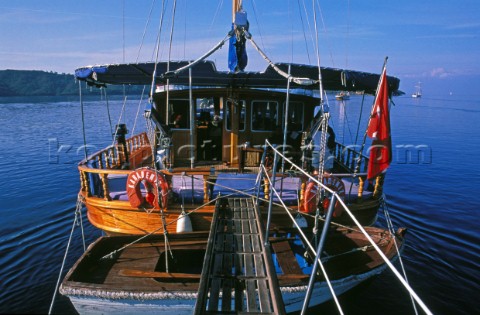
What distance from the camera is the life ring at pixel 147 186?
25.0 ft

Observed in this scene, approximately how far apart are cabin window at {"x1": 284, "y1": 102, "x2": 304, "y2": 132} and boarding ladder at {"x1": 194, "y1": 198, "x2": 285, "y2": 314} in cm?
641

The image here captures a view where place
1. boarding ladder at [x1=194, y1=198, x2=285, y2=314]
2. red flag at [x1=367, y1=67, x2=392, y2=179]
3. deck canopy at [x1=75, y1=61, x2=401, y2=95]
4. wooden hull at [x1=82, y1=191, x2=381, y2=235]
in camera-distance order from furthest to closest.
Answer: deck canopy at [x1=75, y1=61, x2=401, y2=95]
wooden hull at [x1=82, y1=191, x2=381, y2=235]
red flag at [x1=367, y1=67, x2=392, y2=179]
boarding ladder at [x1=194, y1=198, x2=285, y2=314]

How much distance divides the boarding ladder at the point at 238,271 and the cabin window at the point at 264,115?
568 centimetres

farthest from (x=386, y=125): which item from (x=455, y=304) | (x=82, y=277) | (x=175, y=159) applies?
(x=175, y=159)

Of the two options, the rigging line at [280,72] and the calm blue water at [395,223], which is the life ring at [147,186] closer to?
the calm blue water at [395,223]

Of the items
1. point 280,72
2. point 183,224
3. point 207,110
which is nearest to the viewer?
point 183,224

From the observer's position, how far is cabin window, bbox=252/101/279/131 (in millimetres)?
12242

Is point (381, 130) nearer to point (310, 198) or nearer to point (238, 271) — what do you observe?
point (310, 198)

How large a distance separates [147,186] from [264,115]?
6314 mm

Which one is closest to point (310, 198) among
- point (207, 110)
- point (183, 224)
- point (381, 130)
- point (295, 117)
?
point (381, 130)

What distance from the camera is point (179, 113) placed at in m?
12.9

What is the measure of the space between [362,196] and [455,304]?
3.78m

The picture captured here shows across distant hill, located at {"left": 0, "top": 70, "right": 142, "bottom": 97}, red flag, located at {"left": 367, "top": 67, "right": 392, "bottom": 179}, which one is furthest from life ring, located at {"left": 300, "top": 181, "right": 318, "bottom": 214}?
distant hill, located at {"left": 0, "top": 70, "right": 142, "bottom": 97}

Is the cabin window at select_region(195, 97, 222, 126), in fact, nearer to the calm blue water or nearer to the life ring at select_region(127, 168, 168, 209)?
the life ring at select_region(127, 168, 168, 209)
